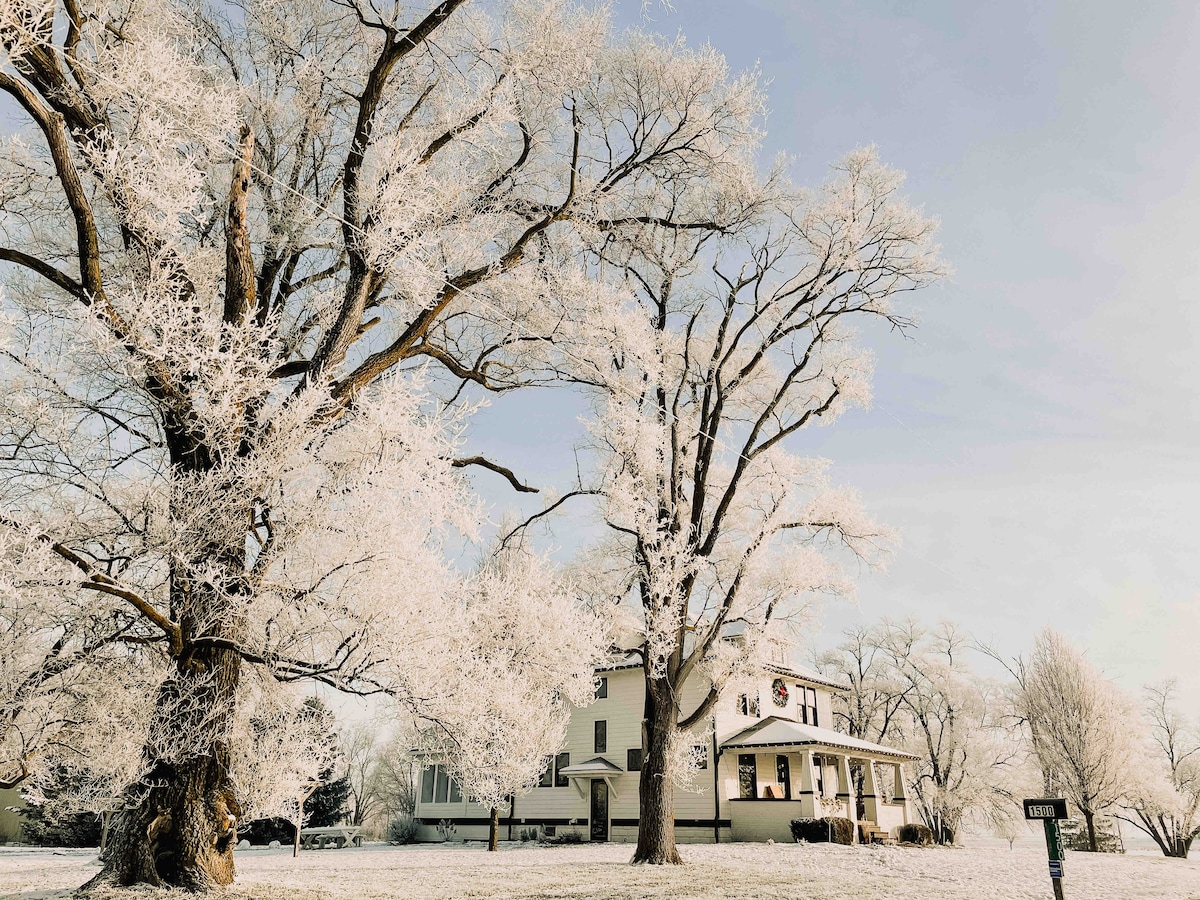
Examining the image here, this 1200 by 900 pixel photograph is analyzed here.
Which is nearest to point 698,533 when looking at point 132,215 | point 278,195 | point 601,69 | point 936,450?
point 936,450

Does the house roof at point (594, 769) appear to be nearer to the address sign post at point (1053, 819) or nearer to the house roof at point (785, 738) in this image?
the house roof at point (785, 738)

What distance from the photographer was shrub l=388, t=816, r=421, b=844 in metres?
28.2

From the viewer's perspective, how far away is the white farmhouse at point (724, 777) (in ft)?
75.7

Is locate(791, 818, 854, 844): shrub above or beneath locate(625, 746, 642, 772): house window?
beneath

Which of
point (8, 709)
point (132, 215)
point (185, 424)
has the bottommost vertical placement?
point (8, 709)

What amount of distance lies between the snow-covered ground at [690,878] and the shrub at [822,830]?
2675 millimetres

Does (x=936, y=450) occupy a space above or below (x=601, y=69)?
below

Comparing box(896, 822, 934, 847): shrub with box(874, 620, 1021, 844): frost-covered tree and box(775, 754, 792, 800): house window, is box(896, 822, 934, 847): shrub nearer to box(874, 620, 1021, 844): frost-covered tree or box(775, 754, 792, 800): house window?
box(775, 754, 792, 800): house window

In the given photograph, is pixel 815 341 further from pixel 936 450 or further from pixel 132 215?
pixel 132 215

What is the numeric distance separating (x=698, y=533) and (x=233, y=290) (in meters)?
9.24

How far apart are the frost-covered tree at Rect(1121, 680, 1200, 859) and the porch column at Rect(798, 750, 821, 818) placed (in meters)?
12.0

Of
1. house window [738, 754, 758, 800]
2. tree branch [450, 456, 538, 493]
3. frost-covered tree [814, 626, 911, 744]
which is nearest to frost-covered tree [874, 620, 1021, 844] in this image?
frost-covered tree [814, 626, 911, 744]

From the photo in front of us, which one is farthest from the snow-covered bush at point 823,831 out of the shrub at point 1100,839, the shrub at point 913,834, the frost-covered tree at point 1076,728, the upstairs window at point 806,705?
the shrub at point 1100,839

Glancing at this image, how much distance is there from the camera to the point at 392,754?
141ft
